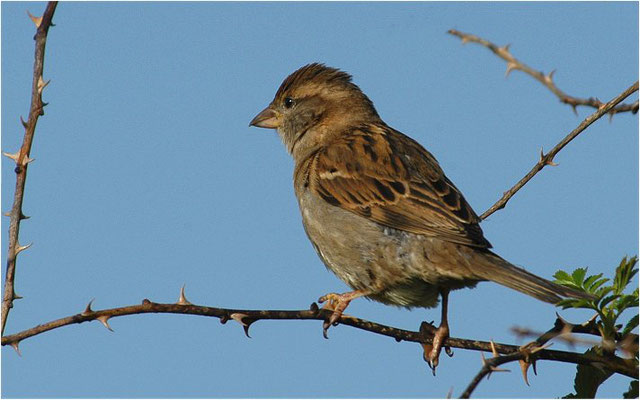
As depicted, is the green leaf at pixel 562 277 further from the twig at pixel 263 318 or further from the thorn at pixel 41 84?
the thorn at pixel 41 84

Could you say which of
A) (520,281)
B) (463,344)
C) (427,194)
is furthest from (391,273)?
(463,344)

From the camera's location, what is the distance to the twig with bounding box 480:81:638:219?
11.6 ft

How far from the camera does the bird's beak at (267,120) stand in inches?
272

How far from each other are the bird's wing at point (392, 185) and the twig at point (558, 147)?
0.73 meters

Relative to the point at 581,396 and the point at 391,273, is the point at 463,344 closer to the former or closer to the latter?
the point at 581,396

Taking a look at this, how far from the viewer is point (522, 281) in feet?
13.6

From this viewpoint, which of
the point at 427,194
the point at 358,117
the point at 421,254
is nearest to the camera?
the point at 421,254

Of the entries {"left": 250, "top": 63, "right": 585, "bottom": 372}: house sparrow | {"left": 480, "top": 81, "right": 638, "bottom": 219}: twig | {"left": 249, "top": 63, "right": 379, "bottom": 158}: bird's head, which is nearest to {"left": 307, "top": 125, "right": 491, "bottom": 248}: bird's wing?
{"left": 250, "top": 63, "right": 585, "bottom": 372}: house sparrow

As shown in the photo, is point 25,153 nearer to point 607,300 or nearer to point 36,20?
point 36,20

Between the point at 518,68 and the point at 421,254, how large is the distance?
163 cm

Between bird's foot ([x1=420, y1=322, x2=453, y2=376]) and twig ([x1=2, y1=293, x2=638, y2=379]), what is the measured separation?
966mm

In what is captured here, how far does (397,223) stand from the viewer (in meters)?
5.12

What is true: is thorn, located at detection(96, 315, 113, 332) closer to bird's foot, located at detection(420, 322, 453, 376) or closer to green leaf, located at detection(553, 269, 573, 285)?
green leaf, located at detection(553, 269, 573, 285)

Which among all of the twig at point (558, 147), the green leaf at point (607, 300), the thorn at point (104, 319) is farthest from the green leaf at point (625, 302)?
the thorn at point (104, 319)
